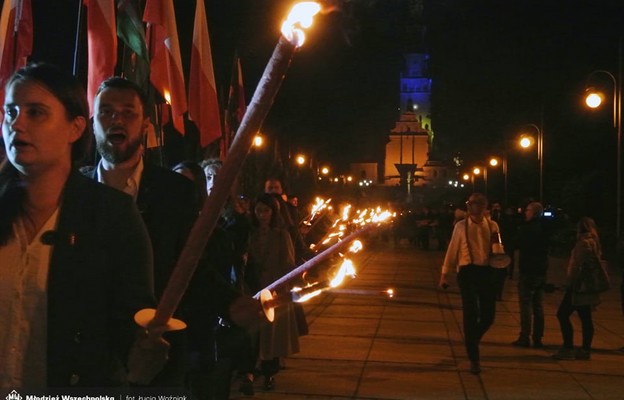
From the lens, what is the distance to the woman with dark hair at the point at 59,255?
7.03ft

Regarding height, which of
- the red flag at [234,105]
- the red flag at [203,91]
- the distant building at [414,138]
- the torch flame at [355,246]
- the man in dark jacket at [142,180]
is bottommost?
the torch flame at [355,246]

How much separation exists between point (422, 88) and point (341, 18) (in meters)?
154

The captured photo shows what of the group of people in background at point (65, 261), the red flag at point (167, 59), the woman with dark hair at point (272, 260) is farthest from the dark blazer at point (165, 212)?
the red flag at point (167, 59)

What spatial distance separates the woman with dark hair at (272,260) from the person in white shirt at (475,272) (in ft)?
7.04

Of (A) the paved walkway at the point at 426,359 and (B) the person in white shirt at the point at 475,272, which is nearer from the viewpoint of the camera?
(A) the paved walkway at the point at 426,359

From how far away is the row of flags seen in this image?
296 inches

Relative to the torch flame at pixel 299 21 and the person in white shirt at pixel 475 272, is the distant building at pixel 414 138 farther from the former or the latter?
the torch flame at pixel 299 21

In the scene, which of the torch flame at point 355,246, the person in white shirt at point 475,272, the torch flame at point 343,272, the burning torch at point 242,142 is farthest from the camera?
the person in white shirt at point 475,272

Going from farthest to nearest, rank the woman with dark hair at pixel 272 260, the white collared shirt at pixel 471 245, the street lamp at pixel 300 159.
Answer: the street lamp at pixel 300 159, the white collared shirt at pixel 471 245, the woman with dark hair at pixel 272 260

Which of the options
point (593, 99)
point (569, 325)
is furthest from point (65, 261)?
point (593, 99)

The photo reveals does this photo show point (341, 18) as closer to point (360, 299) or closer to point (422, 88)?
point (360, 299)

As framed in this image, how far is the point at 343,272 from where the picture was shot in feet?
7.99

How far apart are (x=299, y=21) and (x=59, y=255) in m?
1.00

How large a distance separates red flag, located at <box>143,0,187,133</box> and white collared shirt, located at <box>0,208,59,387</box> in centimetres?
642
